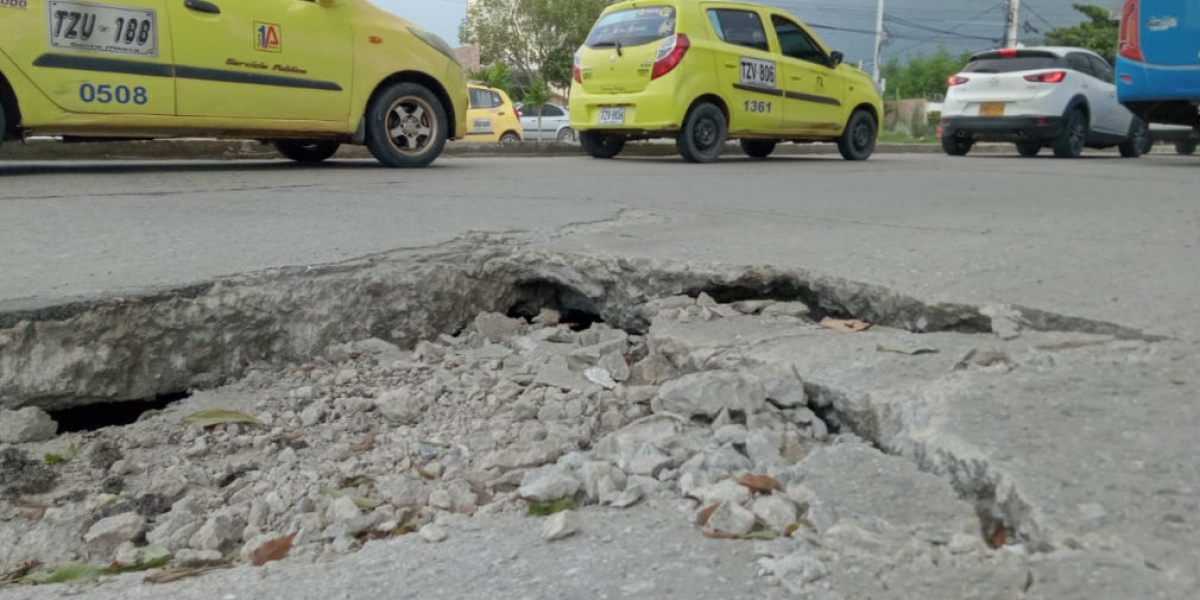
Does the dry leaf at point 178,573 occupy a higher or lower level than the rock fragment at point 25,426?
lower

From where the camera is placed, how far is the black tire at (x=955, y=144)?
13.7 m

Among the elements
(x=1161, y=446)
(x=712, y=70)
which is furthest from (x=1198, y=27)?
(x=1161, y=446)

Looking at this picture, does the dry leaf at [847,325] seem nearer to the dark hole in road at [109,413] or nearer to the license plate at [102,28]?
the dark hole in road at [109,413]

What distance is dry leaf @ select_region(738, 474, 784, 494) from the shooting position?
177 cm

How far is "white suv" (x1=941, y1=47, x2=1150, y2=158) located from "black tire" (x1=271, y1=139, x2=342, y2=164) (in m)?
8.67

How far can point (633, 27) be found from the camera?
30.7 ft

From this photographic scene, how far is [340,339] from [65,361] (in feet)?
2.46

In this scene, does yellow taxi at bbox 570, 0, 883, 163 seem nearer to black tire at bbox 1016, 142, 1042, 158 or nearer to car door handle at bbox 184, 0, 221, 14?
car door handle at bbox 184, 0, 221, 14

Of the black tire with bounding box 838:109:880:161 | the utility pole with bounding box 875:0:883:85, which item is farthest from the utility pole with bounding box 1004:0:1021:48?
the black tire with bounding box 838:109:880:161

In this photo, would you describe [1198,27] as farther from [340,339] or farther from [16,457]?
[16,457]

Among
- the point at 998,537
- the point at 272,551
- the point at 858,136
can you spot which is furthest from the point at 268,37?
the point at 858,136

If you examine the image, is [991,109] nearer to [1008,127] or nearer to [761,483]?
[1008,127]

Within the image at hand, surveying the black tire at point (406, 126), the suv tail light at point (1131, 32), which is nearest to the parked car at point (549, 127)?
the suv tail light at point (1131, 32)

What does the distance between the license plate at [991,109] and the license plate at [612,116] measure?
5913 mm
